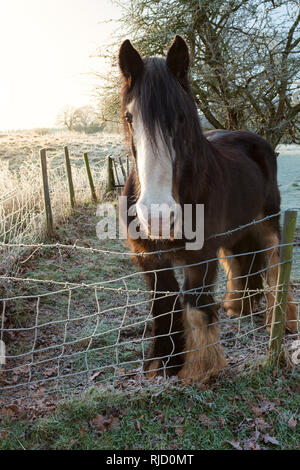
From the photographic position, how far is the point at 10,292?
155 inches

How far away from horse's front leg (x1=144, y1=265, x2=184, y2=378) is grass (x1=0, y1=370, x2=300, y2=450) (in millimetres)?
322

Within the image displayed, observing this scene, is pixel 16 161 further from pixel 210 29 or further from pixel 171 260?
pixel 171 260

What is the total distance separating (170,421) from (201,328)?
65 cm

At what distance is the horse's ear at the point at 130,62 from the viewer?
82.4 inches

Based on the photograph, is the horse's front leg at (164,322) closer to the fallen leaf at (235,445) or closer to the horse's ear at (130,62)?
the fallen leaf at (235,445)

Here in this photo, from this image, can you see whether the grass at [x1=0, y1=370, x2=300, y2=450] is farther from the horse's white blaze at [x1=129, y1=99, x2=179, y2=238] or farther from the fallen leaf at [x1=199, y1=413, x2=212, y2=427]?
the horse's white blaze at [x1=129, y1=99, x2=179, y2=238]

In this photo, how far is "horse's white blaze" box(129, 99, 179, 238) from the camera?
1810 mm

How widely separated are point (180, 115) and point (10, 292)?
2.90 meters

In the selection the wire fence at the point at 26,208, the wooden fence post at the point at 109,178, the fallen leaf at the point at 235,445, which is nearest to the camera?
the fallen leaf at the point at 235,445

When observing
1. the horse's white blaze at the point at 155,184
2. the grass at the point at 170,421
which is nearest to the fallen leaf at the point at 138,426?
the grass at the point at 170,421

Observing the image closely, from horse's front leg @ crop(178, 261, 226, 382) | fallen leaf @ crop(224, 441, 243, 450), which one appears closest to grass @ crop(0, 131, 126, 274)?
horse's front leg @ crop(178, 261, 226, 382)

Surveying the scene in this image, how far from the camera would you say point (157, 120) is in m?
1.96

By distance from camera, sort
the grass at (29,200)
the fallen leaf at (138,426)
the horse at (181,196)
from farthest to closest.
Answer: the grass at (29,200)
the fallen leaf at (138,426)
the horse at (181,196)

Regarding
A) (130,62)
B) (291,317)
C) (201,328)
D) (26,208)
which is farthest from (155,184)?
(26,208)
